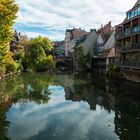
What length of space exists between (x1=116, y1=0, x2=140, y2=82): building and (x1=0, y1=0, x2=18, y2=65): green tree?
21614 millimetres

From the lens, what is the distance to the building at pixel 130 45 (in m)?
51.0

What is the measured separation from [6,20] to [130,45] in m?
25.5

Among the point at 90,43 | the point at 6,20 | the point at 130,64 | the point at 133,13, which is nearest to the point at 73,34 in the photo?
the point at 90,43

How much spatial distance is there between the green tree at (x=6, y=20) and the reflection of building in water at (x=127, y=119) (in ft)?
54.1

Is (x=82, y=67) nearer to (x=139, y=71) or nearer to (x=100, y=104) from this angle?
(x=139, y=71)

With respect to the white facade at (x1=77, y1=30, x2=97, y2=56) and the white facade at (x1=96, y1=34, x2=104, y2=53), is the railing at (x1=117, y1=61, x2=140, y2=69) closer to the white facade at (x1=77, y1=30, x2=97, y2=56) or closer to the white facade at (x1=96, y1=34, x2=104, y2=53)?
the white facade at (x1=96, y1=34, x2=104, y2=53)

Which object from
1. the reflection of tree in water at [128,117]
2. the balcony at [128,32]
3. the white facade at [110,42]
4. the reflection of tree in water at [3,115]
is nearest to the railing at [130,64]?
the balcony at [128,32]

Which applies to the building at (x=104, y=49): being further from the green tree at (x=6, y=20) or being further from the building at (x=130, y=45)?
the green tree at (x=6, y=20)

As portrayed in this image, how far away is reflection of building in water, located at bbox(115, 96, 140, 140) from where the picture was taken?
18219 millimetres

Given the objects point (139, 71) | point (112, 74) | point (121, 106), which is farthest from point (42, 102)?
Result: point (112, 74)

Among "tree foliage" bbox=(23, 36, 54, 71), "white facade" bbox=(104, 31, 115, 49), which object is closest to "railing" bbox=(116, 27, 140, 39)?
"white facade" bbox=(104, 31, 115, 49)

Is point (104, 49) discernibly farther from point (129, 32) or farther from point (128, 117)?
point (128, 117)

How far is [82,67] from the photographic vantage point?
92.9 meters

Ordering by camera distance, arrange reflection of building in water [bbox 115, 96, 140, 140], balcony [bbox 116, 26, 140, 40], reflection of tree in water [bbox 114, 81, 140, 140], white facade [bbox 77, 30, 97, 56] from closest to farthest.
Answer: reflection of building in water [bbox 115, 96, 140, 140]
reflection of tree in water [bbox 114, 81, 140, 140]
balcony [bbox 116, 26, 140, 40]
white facade [bbox 77, 30, 97, 56]
